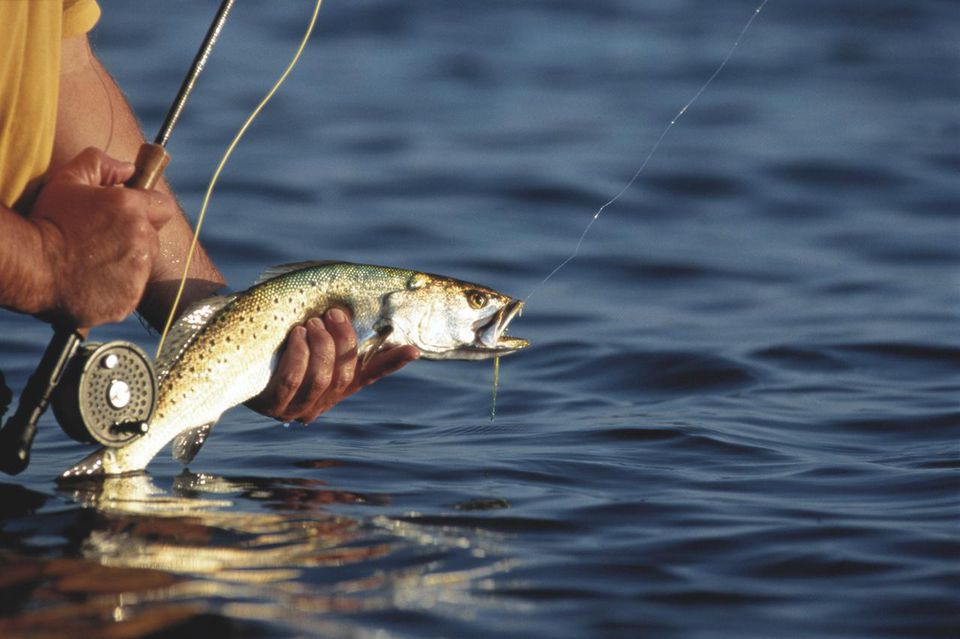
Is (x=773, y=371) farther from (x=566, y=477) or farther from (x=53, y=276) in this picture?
(x=53, y=276)

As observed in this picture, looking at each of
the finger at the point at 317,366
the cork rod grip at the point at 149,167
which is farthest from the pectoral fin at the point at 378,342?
the cork rod grip at the point at 149,167

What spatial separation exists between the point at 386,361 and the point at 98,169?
1.05 meters

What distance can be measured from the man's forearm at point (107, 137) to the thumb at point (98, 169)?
505mm

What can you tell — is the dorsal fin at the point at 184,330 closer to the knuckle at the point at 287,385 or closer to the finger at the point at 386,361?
the knuckle at the point at 287,385

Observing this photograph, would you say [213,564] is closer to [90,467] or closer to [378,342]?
[90,467]

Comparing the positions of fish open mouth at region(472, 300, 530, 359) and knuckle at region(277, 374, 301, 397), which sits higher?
fish open mouth at region(472, 300, 530, 359)

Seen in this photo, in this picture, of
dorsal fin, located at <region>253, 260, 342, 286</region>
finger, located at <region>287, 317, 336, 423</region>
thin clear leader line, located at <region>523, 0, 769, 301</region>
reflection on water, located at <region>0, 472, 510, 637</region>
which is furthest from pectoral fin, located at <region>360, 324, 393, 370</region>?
thin clear leader line, located at <region>523, 0, 769, 301</region>

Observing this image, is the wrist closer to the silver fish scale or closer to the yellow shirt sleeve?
the silver fish scale

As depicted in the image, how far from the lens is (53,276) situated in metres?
4.30

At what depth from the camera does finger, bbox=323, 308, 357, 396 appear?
15.4ft

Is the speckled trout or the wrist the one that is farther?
the speckled trout

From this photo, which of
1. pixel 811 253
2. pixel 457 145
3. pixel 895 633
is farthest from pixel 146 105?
pixel 895 633

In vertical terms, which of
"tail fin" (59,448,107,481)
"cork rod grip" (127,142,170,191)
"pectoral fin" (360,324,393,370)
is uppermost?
"cork rod grip" (127,142,170,191)

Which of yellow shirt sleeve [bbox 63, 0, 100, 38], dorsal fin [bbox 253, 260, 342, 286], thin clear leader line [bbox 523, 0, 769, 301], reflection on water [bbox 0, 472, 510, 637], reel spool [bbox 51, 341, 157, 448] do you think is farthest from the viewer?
thin clear leader line [bbox 523, 0, 769, 301]
